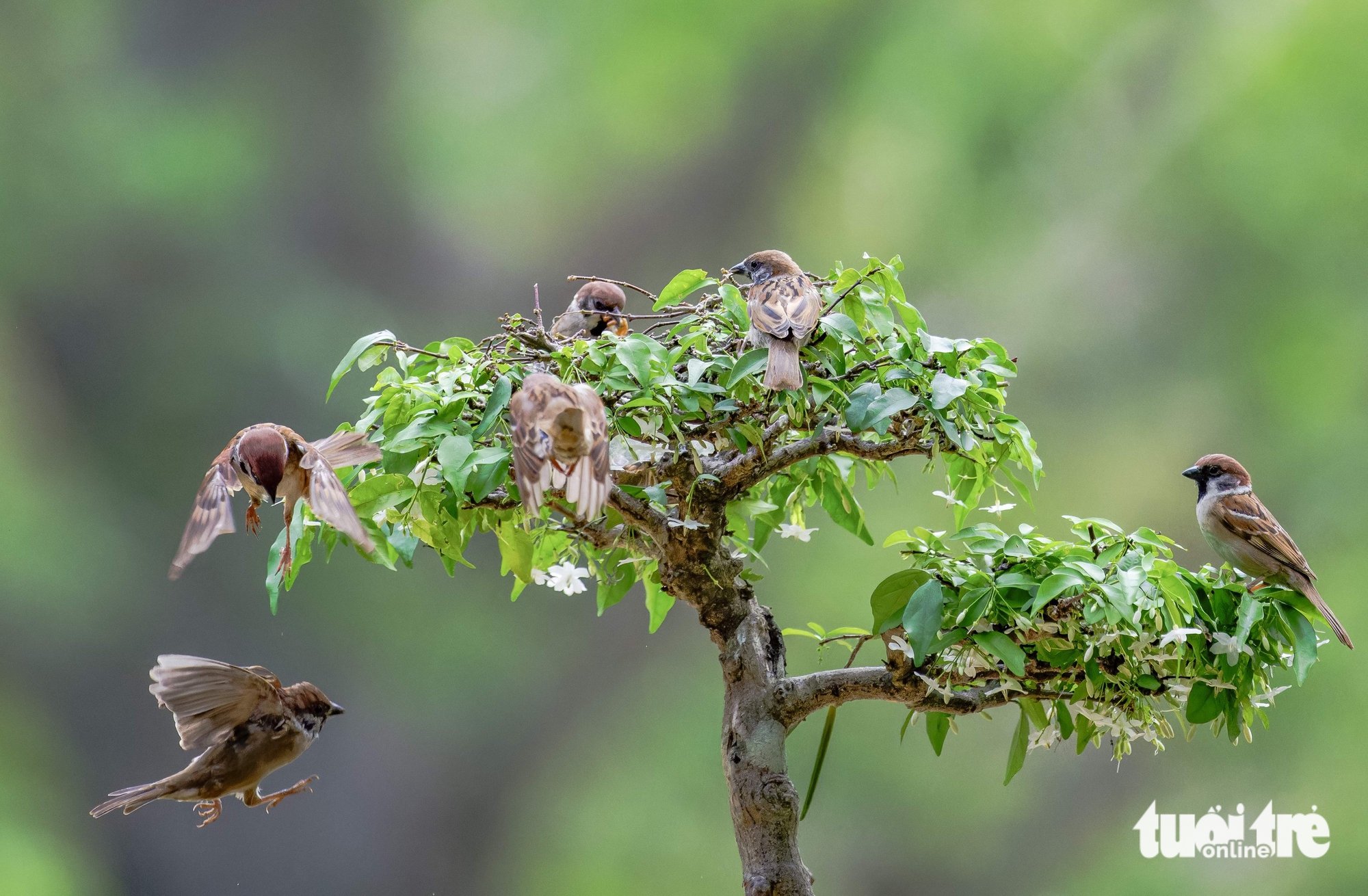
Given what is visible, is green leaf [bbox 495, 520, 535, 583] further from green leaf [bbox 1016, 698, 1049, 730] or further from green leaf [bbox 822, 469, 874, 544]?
green leaf [bbox 1016, 698, 1049, 730]

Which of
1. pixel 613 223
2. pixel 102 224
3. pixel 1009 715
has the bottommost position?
pixel 1009 715

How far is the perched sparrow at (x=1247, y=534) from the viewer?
1.28 metres

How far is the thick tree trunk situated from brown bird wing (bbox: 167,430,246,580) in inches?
27.0

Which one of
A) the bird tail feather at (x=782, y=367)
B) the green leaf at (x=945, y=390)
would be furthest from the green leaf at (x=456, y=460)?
the green leaf at (x=945, y=390)

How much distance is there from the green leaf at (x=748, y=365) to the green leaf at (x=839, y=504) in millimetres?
375

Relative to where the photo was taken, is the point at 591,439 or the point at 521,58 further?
the point at 521,58

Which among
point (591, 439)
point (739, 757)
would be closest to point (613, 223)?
point (739, 757)

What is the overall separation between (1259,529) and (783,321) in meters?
0.66

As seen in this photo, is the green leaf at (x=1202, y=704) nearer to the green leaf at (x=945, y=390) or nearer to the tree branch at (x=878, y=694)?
the tree branch at (x=878, y=694)

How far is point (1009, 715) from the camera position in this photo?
282 cm

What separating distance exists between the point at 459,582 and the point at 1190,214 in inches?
84.2

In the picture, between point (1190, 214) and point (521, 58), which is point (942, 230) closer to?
point (1190, 214)

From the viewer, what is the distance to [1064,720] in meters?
1.38

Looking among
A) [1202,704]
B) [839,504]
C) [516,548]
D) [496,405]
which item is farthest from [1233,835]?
[496,405]
